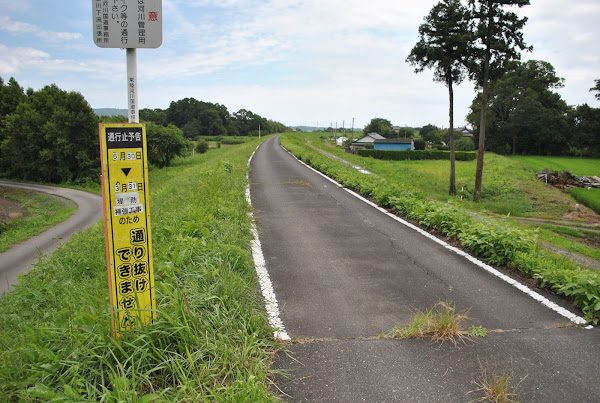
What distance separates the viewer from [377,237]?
7207 millimetres

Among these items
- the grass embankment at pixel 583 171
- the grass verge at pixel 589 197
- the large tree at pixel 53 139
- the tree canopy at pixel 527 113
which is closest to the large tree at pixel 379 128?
the tree canopy at pixel 527 113

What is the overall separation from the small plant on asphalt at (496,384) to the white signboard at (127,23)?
12.2ft

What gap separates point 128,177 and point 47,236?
2293 cm

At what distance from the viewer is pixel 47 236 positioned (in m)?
21.8

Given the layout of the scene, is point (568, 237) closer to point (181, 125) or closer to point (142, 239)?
point (142, 239)

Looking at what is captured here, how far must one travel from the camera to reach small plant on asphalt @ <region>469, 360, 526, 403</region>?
2912 millimetres

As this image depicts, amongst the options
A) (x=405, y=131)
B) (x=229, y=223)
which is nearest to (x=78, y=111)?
(x=229, y=223)

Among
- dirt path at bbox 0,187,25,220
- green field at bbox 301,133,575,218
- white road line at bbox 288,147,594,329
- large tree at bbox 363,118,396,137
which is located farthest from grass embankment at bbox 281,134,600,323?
large tree at bbox 363,118,396,137

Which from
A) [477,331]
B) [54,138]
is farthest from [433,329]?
[54,138]

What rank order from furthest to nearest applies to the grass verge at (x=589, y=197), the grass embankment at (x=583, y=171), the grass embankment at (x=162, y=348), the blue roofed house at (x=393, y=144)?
1. the blue roofed house at (x=393, y=144)
2. the grass embankment at (x=583, y=171)
3. the grass verge at (x=589, y=197)
4. the grass embankment at (x=162, y=348)

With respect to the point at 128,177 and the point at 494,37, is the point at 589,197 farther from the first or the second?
the point at 128,177

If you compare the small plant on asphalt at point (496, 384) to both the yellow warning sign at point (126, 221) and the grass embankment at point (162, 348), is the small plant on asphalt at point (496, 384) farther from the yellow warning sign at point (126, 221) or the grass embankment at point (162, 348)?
the yellow warning sign at point (126, 221)

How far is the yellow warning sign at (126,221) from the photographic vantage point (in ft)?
9.34

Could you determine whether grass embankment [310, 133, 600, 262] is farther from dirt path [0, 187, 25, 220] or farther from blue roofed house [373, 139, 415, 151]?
blue roofed house [373, 139, 415, 151]
